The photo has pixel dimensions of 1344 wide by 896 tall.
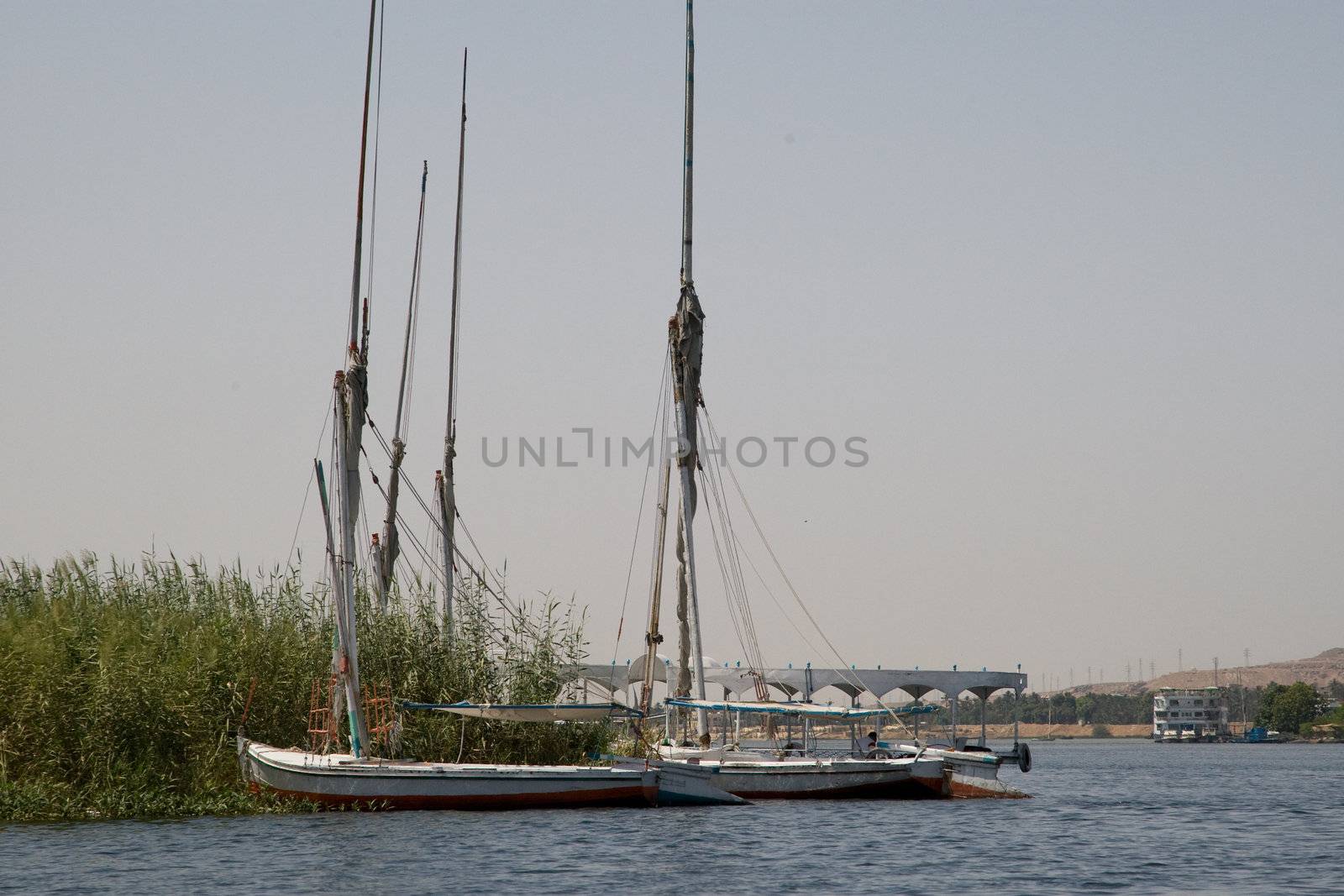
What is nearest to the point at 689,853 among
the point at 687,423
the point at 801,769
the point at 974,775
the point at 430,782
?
the point at 430,782

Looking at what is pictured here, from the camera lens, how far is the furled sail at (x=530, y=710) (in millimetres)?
42688

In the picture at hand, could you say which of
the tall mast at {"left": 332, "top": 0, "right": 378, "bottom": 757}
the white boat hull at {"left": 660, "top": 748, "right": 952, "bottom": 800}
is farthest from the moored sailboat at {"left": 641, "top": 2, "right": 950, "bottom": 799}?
the tall mast at {"left": 332, "top": 0, "right": 378, "bottom": 757}

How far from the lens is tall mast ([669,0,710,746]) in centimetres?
5091

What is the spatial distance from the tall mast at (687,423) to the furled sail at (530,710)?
6.70 meters

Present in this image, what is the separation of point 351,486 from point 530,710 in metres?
7.99

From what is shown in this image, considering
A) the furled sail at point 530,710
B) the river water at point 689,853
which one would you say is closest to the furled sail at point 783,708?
the river water at point 689,853

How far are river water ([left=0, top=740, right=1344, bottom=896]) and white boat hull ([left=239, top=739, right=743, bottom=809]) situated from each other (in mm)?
545

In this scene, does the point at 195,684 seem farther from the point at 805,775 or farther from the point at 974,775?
the point at 974,775

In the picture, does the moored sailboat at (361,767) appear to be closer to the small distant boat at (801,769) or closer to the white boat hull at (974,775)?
the small distant boat at (801,769)

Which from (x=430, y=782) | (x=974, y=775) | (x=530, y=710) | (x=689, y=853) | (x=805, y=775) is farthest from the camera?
(x=974, y=775)

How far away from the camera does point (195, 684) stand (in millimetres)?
42719

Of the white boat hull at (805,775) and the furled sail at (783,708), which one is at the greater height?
the furled sail at (783,708)

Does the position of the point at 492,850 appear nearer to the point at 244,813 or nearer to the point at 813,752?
the point at 244,813

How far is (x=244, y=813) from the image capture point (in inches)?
1628
